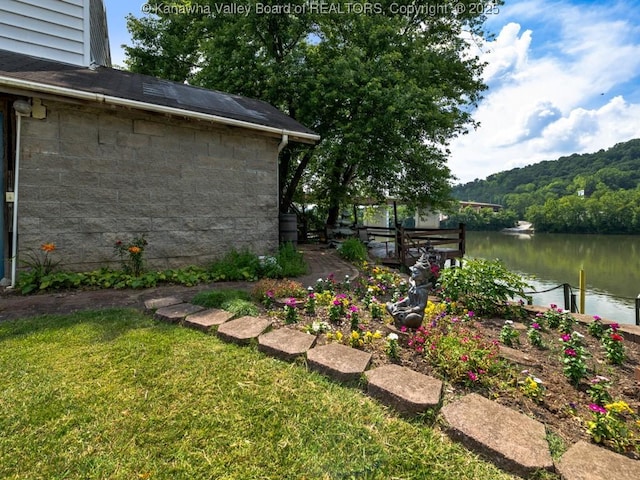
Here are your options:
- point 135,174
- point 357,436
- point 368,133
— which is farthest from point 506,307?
point 368,133

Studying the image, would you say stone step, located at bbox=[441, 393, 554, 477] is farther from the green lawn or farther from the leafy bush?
the leafy bush

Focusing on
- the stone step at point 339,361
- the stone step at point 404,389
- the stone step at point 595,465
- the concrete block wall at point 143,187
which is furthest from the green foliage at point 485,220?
the stone step at point 595,465

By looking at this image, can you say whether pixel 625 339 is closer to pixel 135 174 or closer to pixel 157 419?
pixel 157 419

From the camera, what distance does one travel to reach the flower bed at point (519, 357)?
70.8 inches

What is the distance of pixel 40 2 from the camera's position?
17.2 ft

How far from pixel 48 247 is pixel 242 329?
323 centimetres

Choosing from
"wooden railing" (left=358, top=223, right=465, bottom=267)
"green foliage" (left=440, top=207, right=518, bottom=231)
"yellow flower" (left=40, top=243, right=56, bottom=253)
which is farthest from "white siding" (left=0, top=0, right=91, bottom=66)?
"green foliage" (left=440, top=207, right=518, bottom=231)

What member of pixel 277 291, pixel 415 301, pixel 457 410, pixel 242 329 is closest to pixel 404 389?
pixel 457 410

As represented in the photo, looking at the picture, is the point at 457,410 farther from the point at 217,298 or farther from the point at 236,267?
the point at 236,267

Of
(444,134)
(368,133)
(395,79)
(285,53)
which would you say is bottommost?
(368,133)

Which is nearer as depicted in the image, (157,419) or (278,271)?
(157,419)

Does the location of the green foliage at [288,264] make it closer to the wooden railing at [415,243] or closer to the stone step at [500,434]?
the wooden railing at [415,243]

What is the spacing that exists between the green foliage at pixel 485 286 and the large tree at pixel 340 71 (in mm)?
5440

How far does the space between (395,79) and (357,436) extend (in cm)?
912
